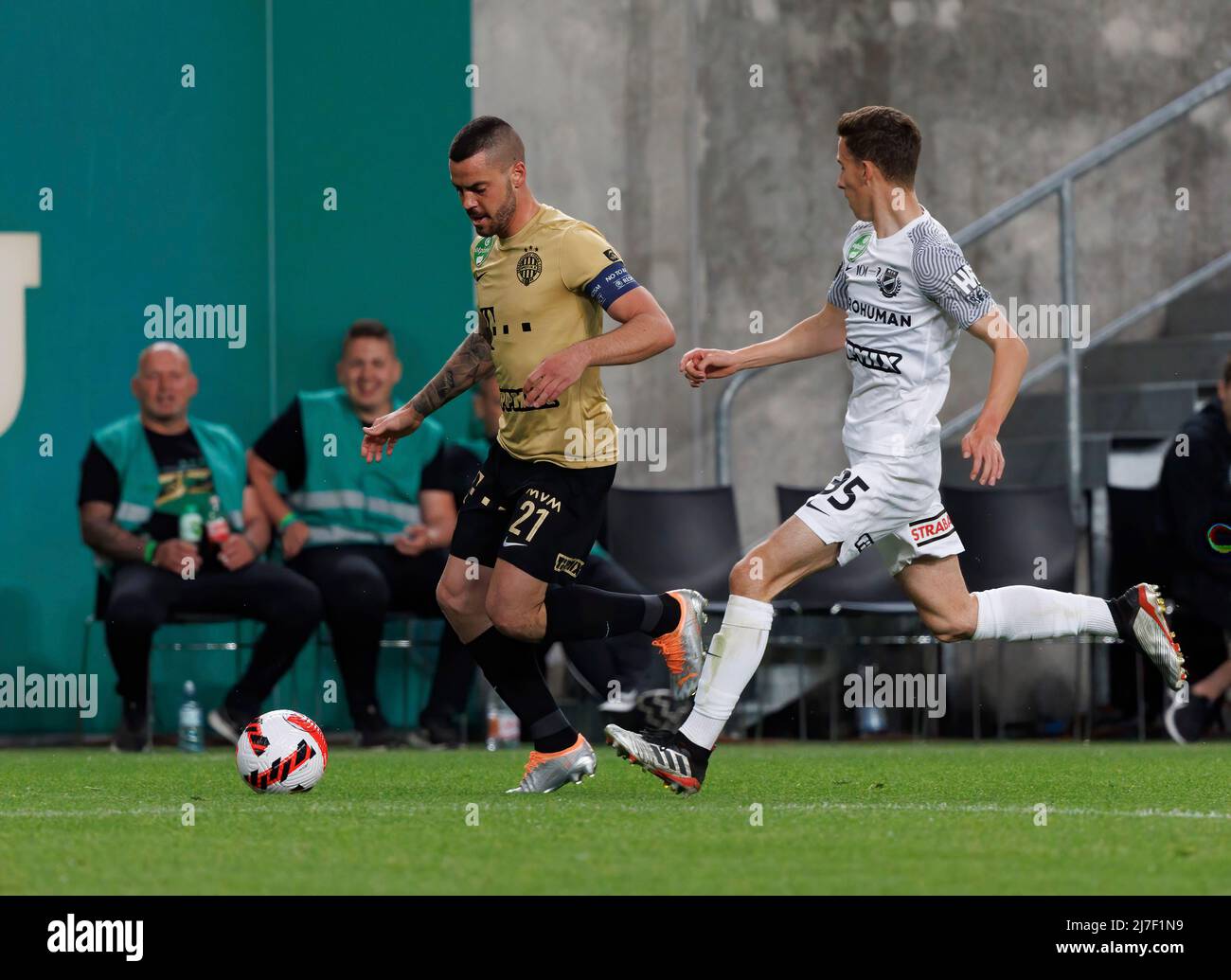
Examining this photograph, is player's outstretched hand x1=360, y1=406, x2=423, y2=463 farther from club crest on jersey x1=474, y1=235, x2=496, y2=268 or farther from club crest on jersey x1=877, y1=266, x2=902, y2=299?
club crest on jersey x1=877, y1=266, x2=902, y2=299

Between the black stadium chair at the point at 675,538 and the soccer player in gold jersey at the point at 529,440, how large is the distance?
4302 millimetres

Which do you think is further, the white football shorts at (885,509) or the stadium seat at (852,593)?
the stadium seat at (852,593)

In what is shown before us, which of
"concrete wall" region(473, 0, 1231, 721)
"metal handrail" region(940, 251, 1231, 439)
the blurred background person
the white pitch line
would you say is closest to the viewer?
the white pitch line

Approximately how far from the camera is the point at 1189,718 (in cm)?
1027

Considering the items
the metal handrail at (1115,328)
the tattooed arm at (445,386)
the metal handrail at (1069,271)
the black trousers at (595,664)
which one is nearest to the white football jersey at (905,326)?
the tattooed arm at (445,386)

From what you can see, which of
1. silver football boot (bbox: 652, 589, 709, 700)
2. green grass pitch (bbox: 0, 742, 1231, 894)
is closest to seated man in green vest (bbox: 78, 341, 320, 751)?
green grass pitch (bbox: 0, 742, 1231, 894)

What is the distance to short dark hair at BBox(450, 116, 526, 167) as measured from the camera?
632 cm

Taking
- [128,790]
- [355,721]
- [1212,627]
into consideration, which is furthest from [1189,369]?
[128,790]

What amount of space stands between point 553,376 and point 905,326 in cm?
113

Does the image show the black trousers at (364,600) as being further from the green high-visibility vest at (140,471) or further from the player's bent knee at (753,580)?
the player's bent knee at (753,580)

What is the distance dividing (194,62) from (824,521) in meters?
6.65

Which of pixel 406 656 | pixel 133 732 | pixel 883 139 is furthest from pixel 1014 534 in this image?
pixel 883 139

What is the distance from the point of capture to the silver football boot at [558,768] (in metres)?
6.44

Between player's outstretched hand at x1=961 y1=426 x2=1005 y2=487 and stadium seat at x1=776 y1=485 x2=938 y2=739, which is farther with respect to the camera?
stadium seat at x1=776 y1=485 x2=938 y2=739
